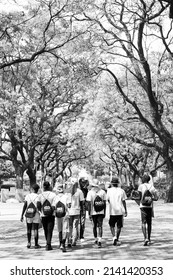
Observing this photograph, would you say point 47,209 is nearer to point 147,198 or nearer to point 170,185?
point 147,198

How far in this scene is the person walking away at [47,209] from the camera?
9.71m

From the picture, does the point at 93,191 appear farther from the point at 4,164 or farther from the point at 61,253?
the point at 4,164

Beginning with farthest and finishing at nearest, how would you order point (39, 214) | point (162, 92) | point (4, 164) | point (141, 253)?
point (4, 164) → point (162, 92) → point (39, 214) → point (141, 253)

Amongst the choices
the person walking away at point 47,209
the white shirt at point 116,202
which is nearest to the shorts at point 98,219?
the white shirt at point 116,202

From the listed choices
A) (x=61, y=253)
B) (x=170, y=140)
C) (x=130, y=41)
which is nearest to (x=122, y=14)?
(x=130, y=41)

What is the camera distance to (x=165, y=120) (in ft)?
107

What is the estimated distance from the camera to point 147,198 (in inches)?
406

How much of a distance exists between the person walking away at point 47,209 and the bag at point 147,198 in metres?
1.93

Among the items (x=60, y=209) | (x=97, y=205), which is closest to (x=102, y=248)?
(x=97, y=205)

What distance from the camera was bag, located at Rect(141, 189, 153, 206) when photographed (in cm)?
1030

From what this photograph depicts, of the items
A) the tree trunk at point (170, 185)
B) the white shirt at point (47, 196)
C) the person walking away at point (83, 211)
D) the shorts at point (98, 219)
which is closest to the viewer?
the white shirt at point (47, 196)

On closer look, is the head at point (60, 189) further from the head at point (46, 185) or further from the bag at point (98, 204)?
the bag at point (98, 204)

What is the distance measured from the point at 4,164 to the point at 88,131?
24.8 metres

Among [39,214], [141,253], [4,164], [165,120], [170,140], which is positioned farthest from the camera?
[4,164]
